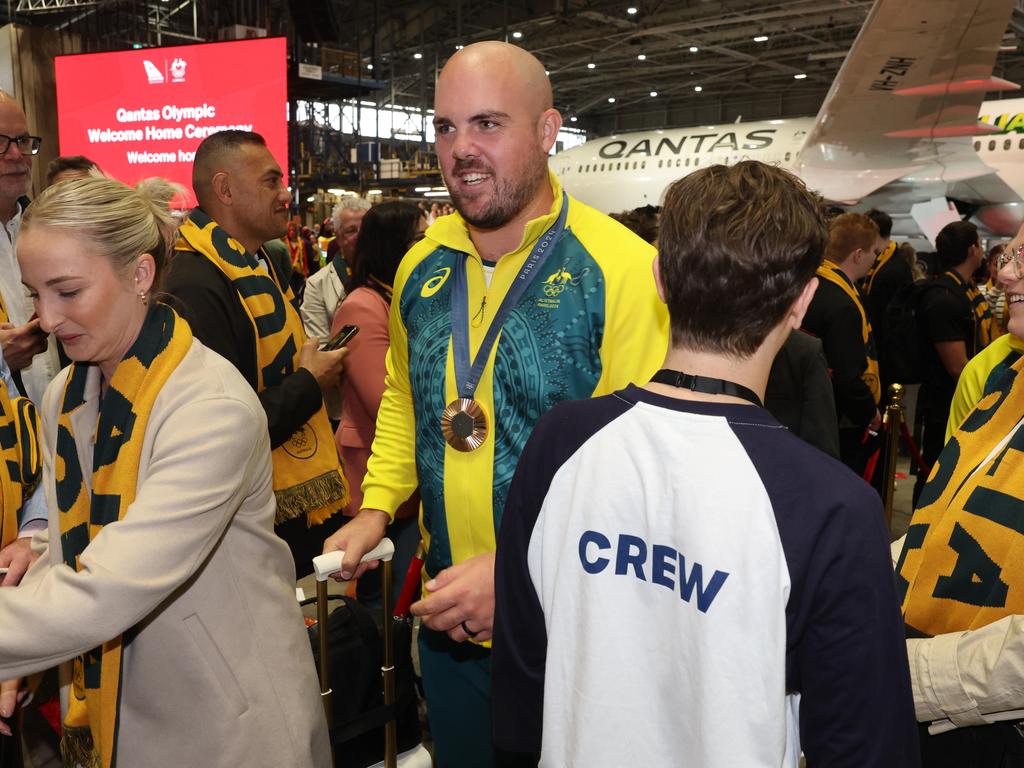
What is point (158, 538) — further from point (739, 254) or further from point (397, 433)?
point (739, 254)

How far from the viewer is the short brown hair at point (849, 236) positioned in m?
4.57

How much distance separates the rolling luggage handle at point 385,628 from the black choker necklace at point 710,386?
0.90m

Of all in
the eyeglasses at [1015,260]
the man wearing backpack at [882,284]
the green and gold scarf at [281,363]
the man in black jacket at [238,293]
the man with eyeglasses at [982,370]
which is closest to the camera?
the eyeglasses at [1015,260]

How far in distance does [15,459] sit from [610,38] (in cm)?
2361

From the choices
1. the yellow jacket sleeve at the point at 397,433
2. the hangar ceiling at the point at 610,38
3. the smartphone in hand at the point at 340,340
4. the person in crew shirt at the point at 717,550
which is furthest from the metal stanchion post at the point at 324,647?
the hangar ceiling at the point at 610,38

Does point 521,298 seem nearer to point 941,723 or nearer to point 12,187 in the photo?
point 941,723

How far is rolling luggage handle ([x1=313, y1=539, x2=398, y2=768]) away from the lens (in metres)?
1.70

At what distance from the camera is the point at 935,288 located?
5.09 metres

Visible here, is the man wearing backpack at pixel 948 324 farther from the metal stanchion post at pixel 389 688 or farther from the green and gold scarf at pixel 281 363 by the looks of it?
A: the metal stanchion post at pixel 389 688

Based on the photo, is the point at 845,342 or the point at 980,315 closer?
the point at 845,342

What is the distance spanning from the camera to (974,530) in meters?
1.57

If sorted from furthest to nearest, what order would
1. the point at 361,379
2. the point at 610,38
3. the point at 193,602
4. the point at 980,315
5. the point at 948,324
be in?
the point at 610,38 → the point at 980,315 → the point at 948,324 → the point at 361,379 → the point at 193,602

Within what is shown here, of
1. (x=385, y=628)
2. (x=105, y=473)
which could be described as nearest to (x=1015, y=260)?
(x=385, y=628)

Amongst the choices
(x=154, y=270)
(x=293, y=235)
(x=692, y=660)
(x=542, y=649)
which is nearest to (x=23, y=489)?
(x=154, y=270)
